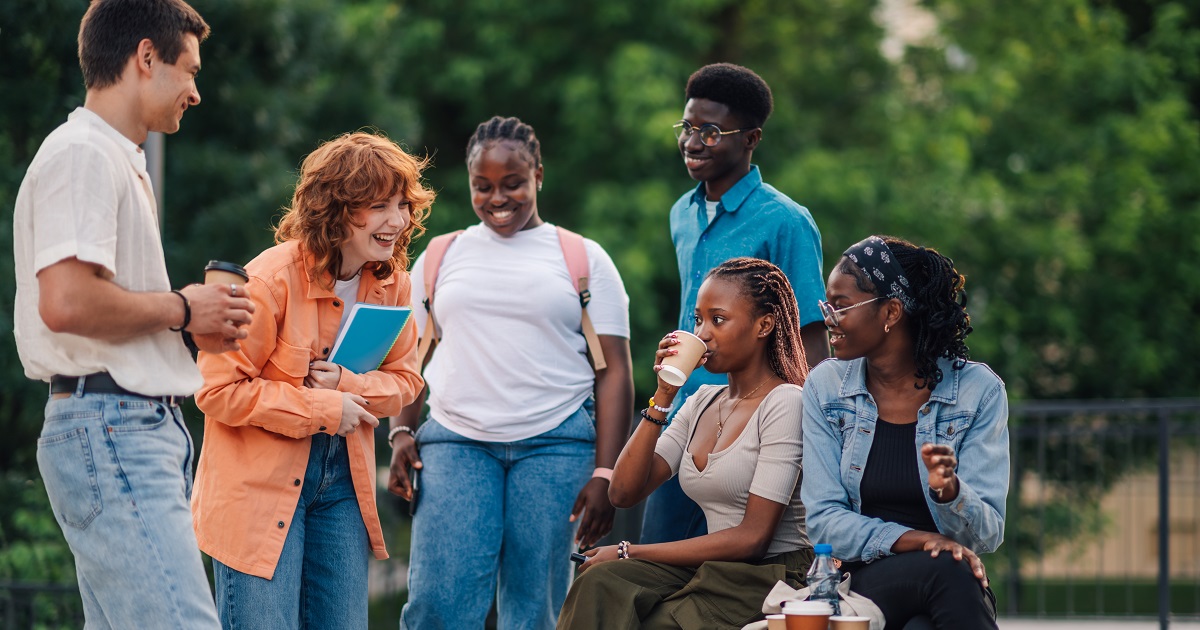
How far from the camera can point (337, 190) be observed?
380cm

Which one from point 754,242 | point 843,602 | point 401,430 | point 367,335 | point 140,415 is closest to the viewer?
point 140,415

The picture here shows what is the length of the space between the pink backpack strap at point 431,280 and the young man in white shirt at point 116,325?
1.52m

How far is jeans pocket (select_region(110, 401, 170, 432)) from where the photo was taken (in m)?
2.99

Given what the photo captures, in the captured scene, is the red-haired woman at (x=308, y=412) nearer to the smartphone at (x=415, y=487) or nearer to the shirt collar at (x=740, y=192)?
the smartphone at (x=415, y=487)

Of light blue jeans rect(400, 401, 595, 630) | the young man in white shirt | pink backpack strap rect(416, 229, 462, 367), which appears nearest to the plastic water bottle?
light blue jeans rect(400, 401, 595, 630)

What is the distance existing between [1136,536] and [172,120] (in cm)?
1581

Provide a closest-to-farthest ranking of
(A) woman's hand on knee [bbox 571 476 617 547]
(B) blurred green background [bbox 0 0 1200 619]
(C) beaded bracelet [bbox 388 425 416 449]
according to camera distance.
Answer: (A) woman's hand on knee [bbox 571 476 617 547] < (C) beaded bracelet [bbox 388 425 416 449] < (B) blurred green background [bbox 0 0 1200 619]

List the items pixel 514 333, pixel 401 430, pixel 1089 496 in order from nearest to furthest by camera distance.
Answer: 1. pixel 514 333
2. pixel 401 430
3. pixel 1089 496

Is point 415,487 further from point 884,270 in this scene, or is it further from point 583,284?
point 884,270

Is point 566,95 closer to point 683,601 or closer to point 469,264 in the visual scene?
point 469,264

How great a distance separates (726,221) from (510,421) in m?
1.02

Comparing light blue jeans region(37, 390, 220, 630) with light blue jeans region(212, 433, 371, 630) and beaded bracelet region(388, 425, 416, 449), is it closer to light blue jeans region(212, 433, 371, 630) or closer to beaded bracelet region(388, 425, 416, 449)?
light blue jeans region(212, 433, 371, 630)

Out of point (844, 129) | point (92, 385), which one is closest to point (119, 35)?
point (92, 385)

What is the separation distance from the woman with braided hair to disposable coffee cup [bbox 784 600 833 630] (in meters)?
0.40
